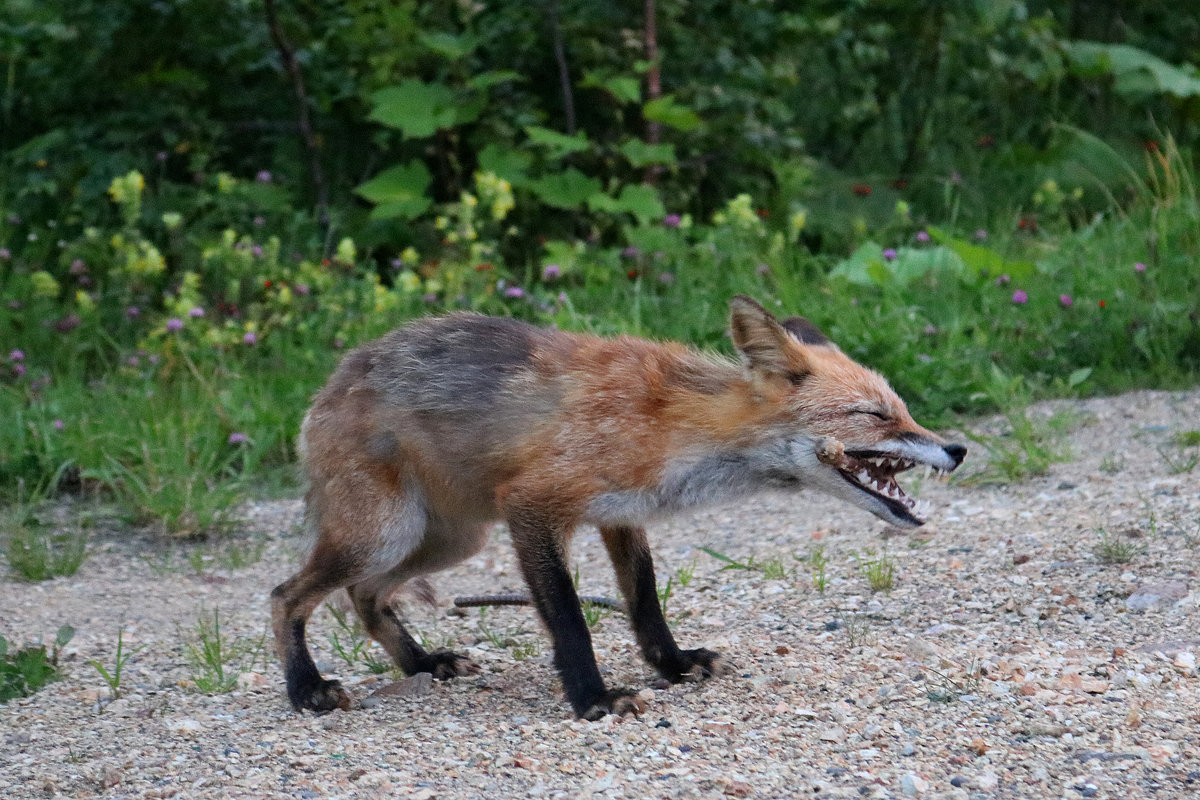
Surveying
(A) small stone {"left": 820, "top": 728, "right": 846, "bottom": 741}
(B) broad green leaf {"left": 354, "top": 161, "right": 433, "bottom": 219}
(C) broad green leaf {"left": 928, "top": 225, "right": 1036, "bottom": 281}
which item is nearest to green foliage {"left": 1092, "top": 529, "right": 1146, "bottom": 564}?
(A) small stone {"left": 820, "top": 728, "right": 846, "bottom": 741}

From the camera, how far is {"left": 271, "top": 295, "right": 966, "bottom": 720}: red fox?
4.07m

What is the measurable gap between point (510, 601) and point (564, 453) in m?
1.12

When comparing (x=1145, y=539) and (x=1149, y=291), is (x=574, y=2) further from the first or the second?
→ (x=1145, y=539)

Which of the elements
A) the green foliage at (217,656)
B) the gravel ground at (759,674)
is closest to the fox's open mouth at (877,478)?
the gravel ground at (759,674)

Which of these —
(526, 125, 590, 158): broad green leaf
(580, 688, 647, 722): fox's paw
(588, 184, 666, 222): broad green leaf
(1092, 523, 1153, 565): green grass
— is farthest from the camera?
(588, 184, 666, 222): broad green leaf

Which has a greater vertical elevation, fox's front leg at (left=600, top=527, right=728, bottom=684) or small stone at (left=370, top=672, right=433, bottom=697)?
fox's front leg at (left=600, top=527, right=728, bottom=684)

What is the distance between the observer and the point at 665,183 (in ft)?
29.8

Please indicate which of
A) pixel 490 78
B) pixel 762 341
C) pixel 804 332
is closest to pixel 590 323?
pixel 490 78

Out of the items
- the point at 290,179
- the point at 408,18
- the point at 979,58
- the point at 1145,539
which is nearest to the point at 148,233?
the point at 290,179

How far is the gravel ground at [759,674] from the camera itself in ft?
11.2

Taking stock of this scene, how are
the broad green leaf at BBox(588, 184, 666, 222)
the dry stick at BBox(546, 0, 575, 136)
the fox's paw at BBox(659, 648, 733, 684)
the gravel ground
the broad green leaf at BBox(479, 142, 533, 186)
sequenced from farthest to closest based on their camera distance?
the dry stick at BBox(546, 0, 575, 136)
the broad green leaf at BBox(479, 142, 533, 186)
the broad green leaf at BBox(588, 184, 666, 222)
the fox's paw at BBox(659, 648, 733, 684)
the gravel ground

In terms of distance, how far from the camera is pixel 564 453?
4121mm

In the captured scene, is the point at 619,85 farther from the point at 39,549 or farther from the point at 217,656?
the point at 217,656

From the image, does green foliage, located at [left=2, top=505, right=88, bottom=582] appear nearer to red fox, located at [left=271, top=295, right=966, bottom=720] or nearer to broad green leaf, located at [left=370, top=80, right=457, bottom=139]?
red fox, located at [left=271, top=295, right=966, bottom=720]
